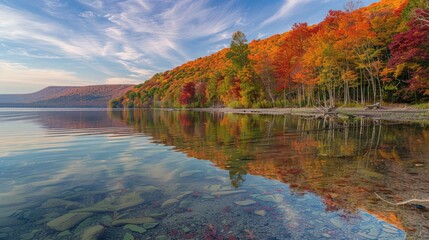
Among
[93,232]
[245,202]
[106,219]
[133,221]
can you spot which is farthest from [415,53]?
[93,232]

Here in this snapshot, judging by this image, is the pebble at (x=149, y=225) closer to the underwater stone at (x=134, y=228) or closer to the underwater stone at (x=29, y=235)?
the underwater stone at (x=134, y=228)

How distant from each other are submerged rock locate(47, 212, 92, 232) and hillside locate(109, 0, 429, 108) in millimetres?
20373

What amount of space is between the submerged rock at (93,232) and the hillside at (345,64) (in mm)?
20269

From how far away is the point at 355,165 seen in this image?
26.0 feet

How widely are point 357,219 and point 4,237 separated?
5617 mm

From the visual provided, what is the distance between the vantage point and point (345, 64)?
127ft

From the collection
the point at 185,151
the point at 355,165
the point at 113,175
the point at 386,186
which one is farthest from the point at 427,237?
the point at 185,151

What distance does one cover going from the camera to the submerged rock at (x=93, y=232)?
12.9ft

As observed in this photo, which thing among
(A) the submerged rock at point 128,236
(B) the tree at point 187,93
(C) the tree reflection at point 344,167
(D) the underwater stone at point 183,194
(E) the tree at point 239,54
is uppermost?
(E) the tree at point 239,54

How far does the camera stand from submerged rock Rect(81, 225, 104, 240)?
3.92m

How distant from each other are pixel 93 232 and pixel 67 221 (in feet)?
2.47

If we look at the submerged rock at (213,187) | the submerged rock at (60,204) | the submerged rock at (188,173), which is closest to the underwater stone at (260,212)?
the submerged rock at (213,187)

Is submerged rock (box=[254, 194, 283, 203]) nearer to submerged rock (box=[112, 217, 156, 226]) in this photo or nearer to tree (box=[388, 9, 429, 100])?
submerged rock (box=[112, 217, 156, 226])

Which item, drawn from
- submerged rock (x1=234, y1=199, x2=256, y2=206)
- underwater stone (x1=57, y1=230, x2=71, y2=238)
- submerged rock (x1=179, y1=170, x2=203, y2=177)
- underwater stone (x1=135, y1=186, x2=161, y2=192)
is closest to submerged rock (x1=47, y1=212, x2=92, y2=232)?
underwater stone (x1=57, y1=230, x2=71, y2=238)
